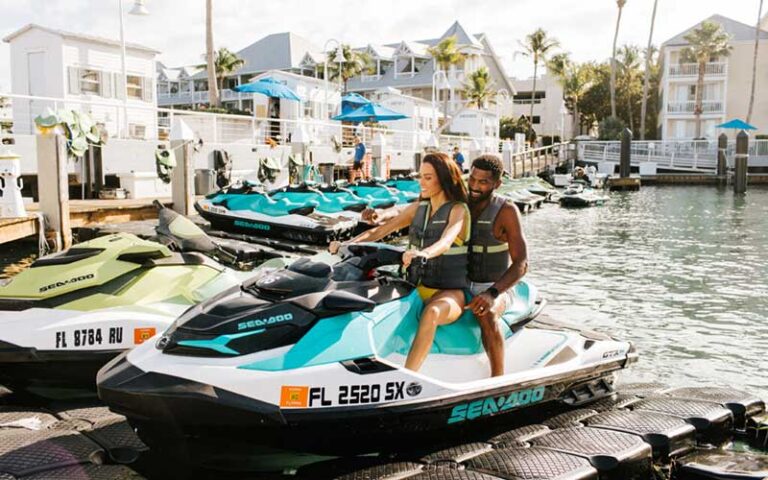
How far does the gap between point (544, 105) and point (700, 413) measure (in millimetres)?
71016

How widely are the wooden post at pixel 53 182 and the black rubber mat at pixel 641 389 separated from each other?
9.74 meters

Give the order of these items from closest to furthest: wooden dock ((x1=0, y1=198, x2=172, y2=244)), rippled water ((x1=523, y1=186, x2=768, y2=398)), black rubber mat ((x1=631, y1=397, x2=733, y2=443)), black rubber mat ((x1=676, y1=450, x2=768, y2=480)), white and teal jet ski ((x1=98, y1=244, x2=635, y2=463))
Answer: white and teal jet ski ((x1=98, y1=244, x2=635, y2=463)), black rubber mat ((x1=676, y1=450, x2=768, y2=480)), black rubber mat ((x1=631, y1=397, x2=733, y2=443)), rippled water ((x1=523, y1=186, x2=768, y2=398)), wooden dock ((x1=0, y1=198, x2=172, y2=244))

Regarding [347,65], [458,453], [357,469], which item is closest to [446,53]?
[347,65]

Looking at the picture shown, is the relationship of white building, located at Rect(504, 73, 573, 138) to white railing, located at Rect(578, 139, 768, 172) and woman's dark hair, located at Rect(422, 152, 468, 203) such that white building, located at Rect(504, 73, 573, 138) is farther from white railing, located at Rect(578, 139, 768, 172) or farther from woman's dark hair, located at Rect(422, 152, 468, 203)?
→ woman's dark hair, located at Rect(422, 152, 468, 203)

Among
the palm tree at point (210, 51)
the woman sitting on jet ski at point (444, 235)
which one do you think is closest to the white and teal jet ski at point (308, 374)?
the woman sitting on jet ski at point (444, 235)

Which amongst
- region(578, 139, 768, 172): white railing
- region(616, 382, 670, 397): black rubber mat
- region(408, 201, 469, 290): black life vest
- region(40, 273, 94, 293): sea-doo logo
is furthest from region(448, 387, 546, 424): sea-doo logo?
region(578, 139, 768, 172): white railing

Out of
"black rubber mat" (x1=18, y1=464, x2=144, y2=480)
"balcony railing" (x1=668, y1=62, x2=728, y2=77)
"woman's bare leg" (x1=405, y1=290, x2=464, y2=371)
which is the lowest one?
"black rubber mat" (x1=18, y1=464, x2=144, y2=480)

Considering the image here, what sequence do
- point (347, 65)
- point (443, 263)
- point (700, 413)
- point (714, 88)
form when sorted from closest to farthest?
point (443, 263), point (700, 413), point (714, 88), point (347, 65)

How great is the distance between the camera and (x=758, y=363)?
306 inches

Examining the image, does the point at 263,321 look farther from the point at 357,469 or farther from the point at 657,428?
the point at 657,428

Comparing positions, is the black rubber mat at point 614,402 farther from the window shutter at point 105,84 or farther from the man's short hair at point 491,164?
the window shutter at point 105,84

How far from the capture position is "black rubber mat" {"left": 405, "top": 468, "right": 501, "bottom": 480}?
13.0ft

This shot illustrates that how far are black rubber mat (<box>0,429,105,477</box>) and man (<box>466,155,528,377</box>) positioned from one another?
8.35 feet

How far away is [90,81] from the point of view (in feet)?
96.6
